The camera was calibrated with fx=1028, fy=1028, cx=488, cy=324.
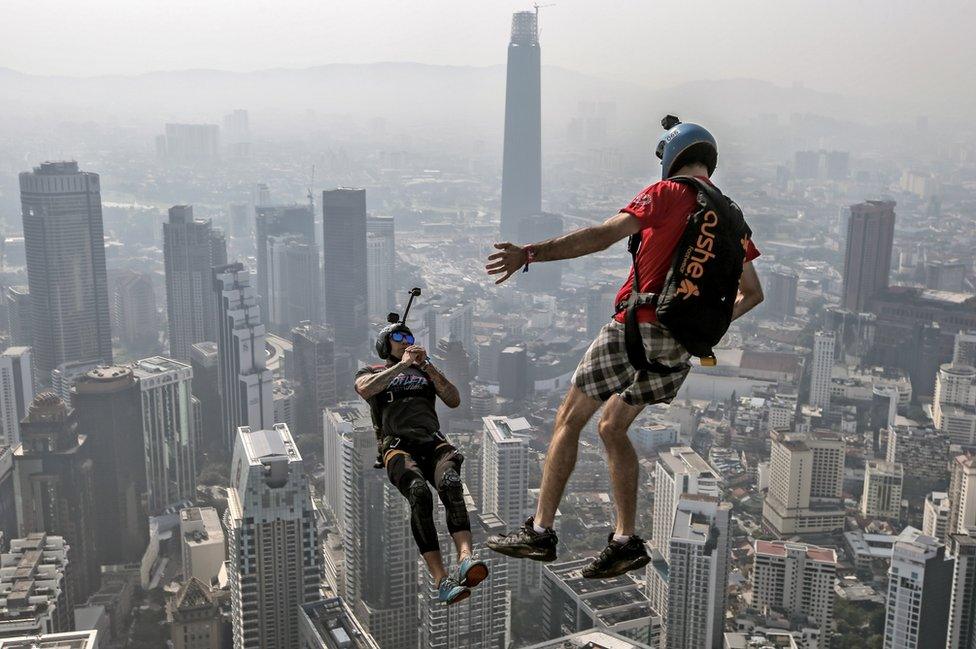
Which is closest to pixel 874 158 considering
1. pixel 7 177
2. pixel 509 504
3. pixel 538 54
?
pixel 538 54

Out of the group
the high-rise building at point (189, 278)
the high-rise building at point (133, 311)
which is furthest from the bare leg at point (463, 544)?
the high-rise building at point (133, 311)

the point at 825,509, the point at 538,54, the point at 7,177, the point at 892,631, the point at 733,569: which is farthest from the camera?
the point at 538,54

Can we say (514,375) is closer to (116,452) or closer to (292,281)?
(116,452)

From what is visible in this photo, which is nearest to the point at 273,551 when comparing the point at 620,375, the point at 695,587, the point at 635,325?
the point at 695,587

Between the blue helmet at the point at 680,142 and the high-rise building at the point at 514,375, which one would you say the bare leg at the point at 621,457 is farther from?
the high-rise building at the point at 514,375

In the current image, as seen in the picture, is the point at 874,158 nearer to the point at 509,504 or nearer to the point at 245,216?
the point at 245,216

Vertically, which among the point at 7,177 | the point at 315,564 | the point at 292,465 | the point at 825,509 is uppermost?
the point at 7,177
